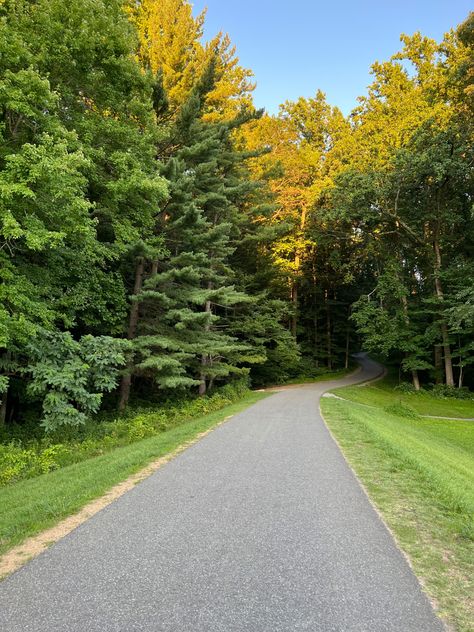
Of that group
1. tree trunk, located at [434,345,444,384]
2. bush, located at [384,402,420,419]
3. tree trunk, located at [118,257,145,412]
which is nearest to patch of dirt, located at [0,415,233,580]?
tree trunk, located at [118,257,145,412]

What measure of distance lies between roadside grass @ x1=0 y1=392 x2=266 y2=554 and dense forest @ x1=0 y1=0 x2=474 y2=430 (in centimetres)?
403

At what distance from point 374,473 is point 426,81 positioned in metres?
31.9

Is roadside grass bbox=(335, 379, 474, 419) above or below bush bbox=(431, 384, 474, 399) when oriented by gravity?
below

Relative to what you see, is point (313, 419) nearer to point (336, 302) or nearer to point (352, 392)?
point (352, 392)

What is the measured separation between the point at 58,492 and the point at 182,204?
12918 mm

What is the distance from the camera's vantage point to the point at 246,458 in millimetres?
7297

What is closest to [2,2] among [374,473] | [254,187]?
[254,187]

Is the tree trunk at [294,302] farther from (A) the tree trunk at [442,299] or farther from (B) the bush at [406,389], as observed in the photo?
(A) the tree trunk at [442,299]

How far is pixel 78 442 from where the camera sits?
10820 mm

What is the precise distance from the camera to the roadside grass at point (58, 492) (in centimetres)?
426

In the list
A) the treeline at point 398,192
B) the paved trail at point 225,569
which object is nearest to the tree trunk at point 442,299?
the treeline at point 398,192

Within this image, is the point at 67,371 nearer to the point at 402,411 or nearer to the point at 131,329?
the point at 131,329

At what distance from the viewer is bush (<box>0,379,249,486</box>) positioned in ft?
26.6

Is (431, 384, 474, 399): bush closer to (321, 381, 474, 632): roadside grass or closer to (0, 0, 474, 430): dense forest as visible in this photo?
(0, 0, 474, 430): dense forest
